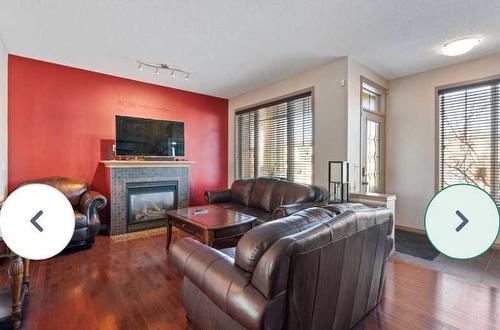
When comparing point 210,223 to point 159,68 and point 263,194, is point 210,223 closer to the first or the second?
point 263,194

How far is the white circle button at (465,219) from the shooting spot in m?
1.05

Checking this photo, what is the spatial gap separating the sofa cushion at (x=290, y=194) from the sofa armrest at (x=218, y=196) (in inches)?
38.8

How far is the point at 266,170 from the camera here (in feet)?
16.3

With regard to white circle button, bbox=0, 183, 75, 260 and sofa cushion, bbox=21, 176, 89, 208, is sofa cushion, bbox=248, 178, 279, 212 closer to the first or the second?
sofa cushion, bbox=21, 176, 89, 208

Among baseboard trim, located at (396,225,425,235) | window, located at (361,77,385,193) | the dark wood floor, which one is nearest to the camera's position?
the dark wood floor

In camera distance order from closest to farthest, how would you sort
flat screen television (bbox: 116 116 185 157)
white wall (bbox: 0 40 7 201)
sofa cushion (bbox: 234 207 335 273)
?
sofa cushion (bbox: 234 207 335 273), white wall (bbox: 0 40 7 201), flat screen television (bbox: 116 116 185 157)

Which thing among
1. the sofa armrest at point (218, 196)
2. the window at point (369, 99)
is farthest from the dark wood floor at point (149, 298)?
the window at point (369, 99)

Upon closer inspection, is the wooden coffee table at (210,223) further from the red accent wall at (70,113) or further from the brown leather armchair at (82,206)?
the red accent wall at (70,113)

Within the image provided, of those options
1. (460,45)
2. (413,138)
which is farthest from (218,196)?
(460,45)

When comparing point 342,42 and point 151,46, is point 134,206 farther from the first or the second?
point 342,42

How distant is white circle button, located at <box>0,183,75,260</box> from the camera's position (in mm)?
1297

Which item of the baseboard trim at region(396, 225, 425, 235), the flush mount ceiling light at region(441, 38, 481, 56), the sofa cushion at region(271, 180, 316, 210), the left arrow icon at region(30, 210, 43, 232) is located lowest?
the baseboard trim at region(396, 225, 425, 235)

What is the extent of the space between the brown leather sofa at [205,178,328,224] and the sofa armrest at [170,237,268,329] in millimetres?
1480

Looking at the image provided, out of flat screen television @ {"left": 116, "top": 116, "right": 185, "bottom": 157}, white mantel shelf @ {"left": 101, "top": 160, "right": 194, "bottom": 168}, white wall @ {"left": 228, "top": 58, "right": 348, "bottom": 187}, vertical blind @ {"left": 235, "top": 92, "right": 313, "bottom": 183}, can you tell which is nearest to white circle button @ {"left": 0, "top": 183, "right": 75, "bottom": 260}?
white mantel shelf @ {"left": 101, "top": 160, "right": 194, "bottom": 168}
